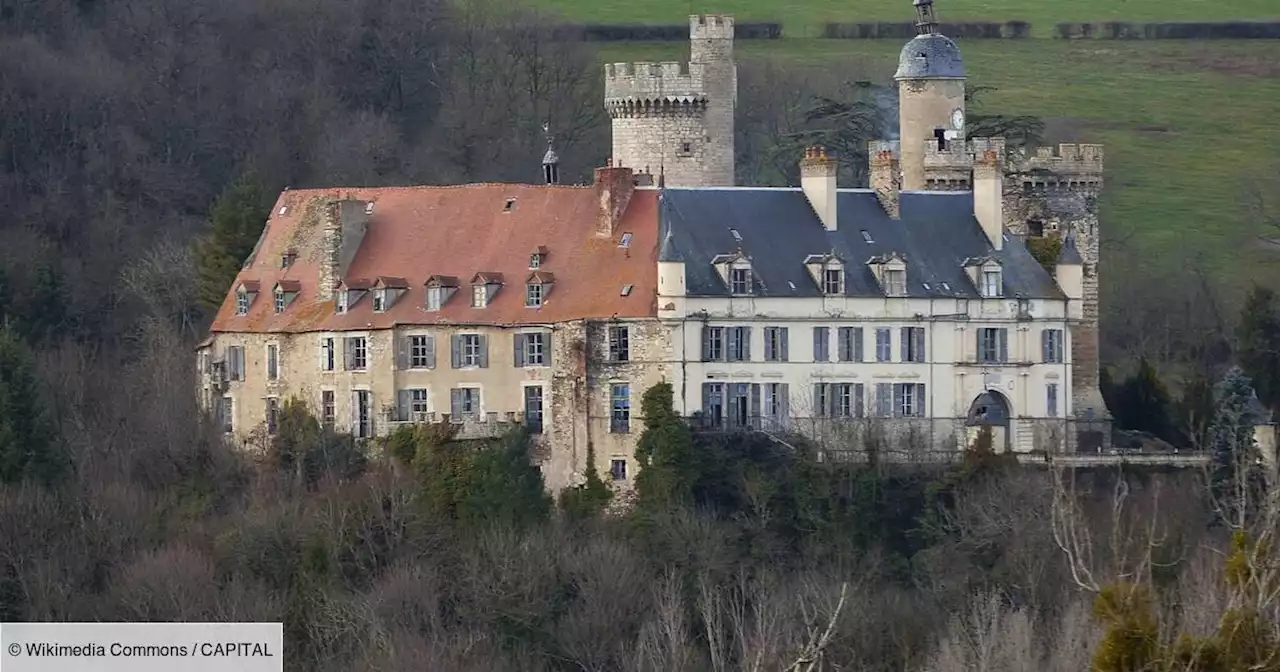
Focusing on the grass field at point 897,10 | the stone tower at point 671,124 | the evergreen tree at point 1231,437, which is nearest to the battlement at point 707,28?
the stone tower at point 671,124

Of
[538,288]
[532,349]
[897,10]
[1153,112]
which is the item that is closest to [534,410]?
[532,349]

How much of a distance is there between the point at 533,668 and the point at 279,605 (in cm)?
487

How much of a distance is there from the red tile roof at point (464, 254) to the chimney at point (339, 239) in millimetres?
161

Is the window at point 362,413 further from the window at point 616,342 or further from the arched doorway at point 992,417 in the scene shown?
the arched doorway at point 992,417

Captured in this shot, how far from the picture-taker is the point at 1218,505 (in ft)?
246

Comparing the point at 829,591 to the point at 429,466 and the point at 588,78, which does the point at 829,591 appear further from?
the point at 588,78

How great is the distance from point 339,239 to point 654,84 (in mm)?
9602

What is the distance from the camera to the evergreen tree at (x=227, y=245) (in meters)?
86.3

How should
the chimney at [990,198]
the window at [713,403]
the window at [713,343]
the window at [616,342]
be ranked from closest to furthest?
the window at [713,403]
the window at [713,343]
the window at [616,342]
the chimney at [990,198]

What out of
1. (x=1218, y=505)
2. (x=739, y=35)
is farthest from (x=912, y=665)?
(x=739, y=35)

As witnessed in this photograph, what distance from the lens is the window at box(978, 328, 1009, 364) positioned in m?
78.2

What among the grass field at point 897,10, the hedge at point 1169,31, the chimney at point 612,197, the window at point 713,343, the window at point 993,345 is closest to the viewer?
the window at point 713,343

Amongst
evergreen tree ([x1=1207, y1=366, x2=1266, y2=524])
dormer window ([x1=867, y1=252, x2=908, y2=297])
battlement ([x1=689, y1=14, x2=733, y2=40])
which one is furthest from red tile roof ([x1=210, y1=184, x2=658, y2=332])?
evergreen tree ([x1=1207, y1=366, x2=1266, y2=524])

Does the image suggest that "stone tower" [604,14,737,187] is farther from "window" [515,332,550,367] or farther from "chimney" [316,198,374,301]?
"window" [515,332,550,367]
